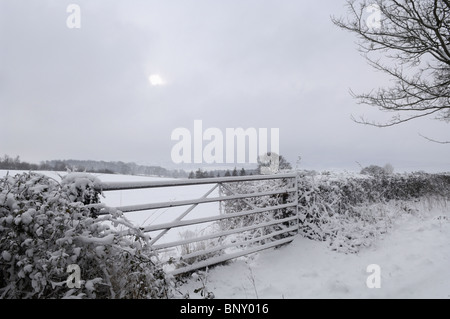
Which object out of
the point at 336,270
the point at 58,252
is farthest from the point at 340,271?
the point at 58,252

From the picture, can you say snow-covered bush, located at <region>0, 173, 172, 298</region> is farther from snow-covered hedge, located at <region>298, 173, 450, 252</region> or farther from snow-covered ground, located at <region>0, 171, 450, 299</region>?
snow-covered hedge, located at <region>298, 173, 450, 252</region>

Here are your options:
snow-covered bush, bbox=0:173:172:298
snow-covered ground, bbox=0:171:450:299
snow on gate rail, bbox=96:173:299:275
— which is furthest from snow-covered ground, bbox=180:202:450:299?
snow-covered bush, bbox=0:173:172:298

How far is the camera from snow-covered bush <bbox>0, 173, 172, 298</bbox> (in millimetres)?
1825

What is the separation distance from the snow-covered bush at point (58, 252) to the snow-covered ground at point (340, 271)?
1.72 m

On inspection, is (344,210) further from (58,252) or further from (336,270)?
(58,252)

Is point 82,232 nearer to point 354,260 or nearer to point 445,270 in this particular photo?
point 354,260

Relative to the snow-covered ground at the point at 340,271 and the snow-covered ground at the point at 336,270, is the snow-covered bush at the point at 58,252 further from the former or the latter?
the snow-covered ground at the point at 340,271

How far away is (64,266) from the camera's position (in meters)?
1.90

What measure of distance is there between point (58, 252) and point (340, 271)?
4.13 meters

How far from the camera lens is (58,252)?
6.16 feet

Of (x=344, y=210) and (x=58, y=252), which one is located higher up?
(x=58, y=252)

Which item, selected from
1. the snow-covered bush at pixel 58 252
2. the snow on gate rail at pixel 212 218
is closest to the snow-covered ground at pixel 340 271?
the snow on gate rail at pixel 212 218

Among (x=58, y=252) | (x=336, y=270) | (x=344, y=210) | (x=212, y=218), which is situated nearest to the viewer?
(x=58, y=252)

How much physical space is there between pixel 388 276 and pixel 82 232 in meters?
4.21
